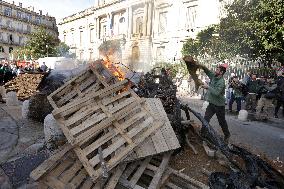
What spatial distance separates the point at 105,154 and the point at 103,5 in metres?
22.9

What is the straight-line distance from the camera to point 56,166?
13.8ft

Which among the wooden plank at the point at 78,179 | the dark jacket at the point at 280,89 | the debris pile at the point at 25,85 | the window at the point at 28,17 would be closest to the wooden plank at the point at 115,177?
the wooden plank at the point at 78,179

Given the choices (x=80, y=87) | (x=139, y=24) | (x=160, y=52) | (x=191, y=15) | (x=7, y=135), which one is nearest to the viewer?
(x=80, y=87)

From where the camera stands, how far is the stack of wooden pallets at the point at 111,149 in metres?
3.98

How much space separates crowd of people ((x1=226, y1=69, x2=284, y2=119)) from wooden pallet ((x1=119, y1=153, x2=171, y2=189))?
22.2 ft

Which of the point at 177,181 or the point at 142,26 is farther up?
the point at 142,26

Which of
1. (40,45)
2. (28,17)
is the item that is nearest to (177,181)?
(40,45)

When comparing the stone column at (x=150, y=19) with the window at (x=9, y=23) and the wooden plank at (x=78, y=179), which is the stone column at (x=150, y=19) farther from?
the window at (x=9, y=23)

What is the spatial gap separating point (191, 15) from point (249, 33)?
11.5 meters

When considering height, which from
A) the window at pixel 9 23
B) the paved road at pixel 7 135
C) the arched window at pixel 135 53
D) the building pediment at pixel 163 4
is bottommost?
the paved road at pixel 7 135

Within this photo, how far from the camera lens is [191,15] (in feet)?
84.8

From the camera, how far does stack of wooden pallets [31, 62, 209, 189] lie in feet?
13.1

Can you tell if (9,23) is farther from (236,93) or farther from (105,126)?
(105,126)

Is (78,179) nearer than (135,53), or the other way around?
(78,179)
